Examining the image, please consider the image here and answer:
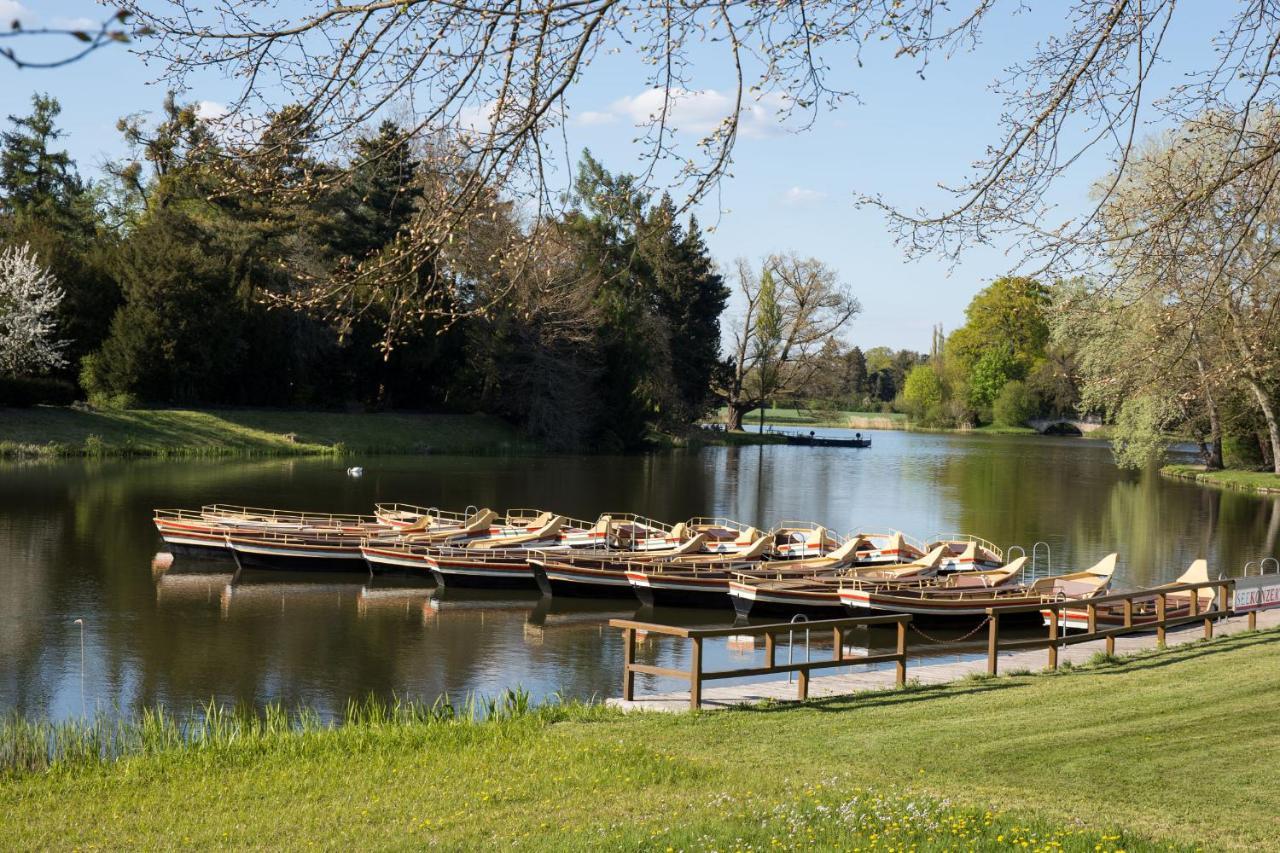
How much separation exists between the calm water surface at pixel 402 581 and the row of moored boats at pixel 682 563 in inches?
23.8

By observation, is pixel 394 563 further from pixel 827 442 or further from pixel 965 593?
pixel 827 442

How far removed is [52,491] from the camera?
35.8 meters

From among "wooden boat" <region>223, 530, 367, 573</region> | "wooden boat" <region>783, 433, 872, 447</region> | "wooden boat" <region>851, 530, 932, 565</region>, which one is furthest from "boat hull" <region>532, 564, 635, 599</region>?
"wooden boat" <region>783, 433, 872, 447</region>

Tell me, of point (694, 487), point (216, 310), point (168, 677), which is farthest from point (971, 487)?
point (168, 677)

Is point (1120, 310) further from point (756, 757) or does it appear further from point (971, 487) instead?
point (971, 487)

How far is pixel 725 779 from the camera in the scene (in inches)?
360

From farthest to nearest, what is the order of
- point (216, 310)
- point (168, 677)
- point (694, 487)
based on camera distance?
point (216, 310) < point (694, 487) < point (168, 677)

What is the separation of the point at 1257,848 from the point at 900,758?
3.19m

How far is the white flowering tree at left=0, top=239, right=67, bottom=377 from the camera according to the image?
163 feet

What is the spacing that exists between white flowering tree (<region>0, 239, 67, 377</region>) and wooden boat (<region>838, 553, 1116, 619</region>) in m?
40.5

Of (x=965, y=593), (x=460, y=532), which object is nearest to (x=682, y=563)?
(x=965, y=593)

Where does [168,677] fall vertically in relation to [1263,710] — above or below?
below

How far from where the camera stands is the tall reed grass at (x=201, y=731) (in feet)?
37.0

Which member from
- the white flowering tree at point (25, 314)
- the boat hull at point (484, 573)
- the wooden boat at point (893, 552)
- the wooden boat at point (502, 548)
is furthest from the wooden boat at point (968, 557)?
the white flowering tree at point (25, 314)
